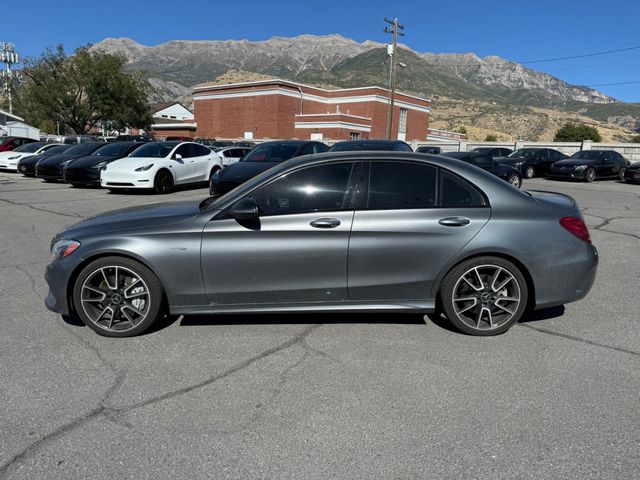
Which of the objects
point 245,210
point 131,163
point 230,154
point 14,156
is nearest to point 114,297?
point 245,210

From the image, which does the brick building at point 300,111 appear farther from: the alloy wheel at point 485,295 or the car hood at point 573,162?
the alloy wheel at point 485,295

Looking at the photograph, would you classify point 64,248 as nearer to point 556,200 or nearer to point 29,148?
point 556,200

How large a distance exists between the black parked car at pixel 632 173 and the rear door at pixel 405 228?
20.0 m

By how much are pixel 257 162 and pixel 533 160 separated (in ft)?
53.5

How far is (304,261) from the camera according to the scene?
3803 millimetres

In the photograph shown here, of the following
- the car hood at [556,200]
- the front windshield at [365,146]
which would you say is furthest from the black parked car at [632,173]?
the car hood at [556,200]

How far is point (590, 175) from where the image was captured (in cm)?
2053

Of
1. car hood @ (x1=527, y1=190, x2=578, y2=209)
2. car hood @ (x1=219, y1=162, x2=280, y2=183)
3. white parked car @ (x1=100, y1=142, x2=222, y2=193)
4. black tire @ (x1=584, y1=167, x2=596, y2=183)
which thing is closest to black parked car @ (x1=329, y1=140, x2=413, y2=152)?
car hood @ (x1=219, y1=162, x2=280, y2=183)

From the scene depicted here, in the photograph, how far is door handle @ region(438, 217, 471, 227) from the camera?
3.87 metres

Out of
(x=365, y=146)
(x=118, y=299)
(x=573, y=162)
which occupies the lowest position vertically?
(x=118, y=299)

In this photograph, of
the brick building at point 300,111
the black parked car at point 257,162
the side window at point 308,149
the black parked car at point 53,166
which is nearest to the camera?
the black parked car at point 257,162

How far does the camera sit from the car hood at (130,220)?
3.91 meters

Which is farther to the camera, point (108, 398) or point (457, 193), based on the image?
point (457, 193)

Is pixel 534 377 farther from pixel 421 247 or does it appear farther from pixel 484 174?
pixel 484 174
